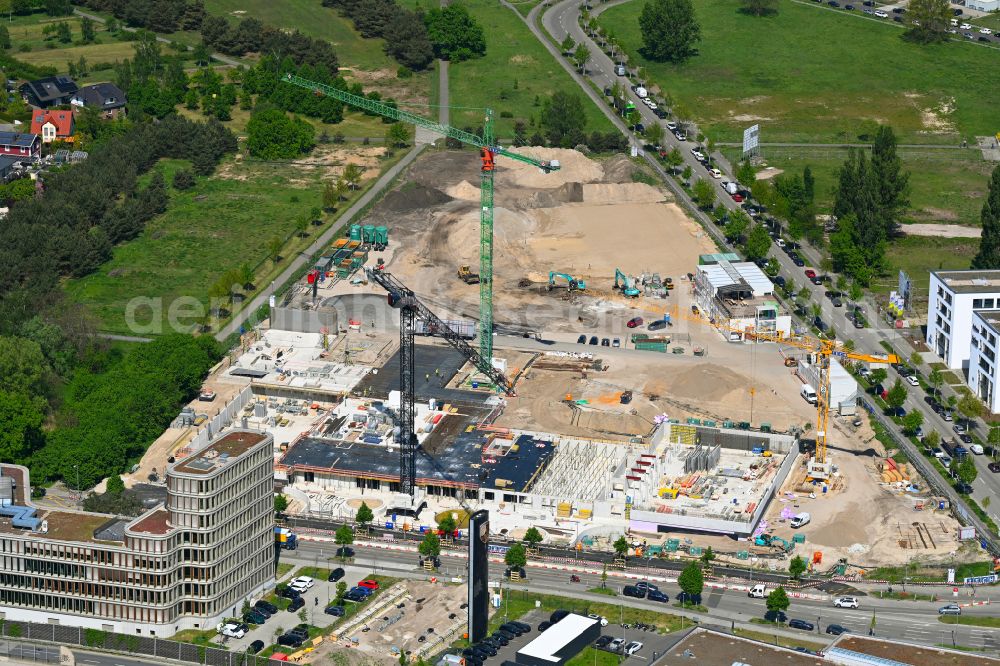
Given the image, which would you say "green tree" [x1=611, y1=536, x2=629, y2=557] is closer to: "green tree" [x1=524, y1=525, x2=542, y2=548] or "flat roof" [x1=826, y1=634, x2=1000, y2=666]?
"green tree" [x1=524, y1=525, x2=542, y2=548]

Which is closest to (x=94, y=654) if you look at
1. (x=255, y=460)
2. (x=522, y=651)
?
(x=255, y=460)

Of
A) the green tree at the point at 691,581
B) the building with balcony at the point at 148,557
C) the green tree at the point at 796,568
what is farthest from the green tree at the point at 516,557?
the green tree at the point at 796,568

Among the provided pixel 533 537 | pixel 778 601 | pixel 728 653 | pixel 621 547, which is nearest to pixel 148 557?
pixel 533 537

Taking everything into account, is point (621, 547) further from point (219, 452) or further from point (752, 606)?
point (219, 452)

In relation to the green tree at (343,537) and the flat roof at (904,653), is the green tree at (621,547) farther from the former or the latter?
the flat roof at (904,653)

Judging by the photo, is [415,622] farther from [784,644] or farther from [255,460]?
[784,644]
